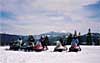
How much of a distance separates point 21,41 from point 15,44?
1.98 feet

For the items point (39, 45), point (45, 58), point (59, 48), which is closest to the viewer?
point (45, 58)

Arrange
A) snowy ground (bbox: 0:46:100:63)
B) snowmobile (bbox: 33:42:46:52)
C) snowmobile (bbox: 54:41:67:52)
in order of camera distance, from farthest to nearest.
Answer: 1. snowmobile (bbox: 33:42:46:52)
2. snowmobile (bbox: 54:41:67:52)
3. snowy ground (bbox: 0:46:100:63)

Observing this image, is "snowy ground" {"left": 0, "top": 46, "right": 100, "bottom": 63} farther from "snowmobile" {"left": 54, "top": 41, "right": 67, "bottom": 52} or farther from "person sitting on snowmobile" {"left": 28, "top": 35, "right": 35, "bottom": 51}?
"person sitting on snowmobile" {"left": 28, "top": 35, "right": 35, "bottom": 51}

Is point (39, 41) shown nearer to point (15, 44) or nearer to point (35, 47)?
point (35, 47)

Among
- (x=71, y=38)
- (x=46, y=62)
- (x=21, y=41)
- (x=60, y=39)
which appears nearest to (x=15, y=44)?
(x=21, y=41)

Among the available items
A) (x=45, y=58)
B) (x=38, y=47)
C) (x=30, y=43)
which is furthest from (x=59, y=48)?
(x=45, y=58)

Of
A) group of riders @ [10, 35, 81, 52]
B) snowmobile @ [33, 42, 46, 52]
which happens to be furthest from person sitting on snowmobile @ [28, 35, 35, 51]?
snowmobile @ [33, 42, 46, 52]

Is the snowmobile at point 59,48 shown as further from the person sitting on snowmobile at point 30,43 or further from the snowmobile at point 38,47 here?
the person sitting on snowmobile at point 30,43

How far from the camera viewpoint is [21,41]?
9961 millimetres

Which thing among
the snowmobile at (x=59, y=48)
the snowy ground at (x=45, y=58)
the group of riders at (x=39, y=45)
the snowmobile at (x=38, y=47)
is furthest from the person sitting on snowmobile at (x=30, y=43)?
the snowy ground at (x=45, y=58)

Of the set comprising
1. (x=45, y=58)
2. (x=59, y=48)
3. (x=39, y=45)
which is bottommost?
(x=45, y=58)

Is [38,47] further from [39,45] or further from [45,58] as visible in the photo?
[45,58]

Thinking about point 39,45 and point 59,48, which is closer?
point 59,48

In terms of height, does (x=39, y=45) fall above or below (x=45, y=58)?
above
